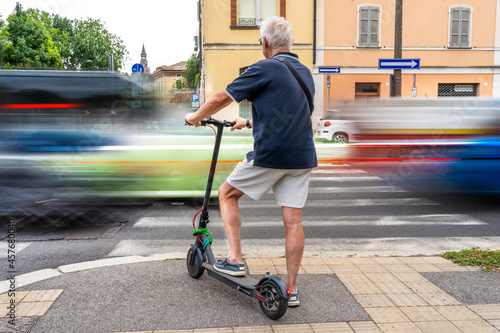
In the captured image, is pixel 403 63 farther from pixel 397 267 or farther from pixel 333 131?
pixel 397 267

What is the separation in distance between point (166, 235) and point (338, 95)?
67.3ft

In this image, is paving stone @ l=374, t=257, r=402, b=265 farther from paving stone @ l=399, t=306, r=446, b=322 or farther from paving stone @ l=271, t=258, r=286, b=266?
paving stone @ l=399, t=306, r=446, b=322

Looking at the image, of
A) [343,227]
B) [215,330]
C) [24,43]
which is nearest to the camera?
[215,330]

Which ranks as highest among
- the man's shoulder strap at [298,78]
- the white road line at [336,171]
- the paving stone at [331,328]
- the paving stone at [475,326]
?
the man's shoulder strap at [298,78]

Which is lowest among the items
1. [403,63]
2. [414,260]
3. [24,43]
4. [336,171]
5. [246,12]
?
[336,171]

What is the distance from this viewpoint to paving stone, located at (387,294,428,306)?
3.36m

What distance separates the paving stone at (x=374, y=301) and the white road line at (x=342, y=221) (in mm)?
2985

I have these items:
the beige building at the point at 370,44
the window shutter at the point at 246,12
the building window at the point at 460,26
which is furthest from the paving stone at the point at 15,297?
the building window at the point at 460,26

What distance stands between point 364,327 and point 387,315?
26cm

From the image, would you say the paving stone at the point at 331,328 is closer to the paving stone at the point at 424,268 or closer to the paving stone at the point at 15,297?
the paving stone at the point at 424,268

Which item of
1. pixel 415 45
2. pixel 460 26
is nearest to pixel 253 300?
pixel 415 45

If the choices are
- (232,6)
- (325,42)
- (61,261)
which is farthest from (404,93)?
(61,261)

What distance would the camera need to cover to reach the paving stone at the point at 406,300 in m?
3.36

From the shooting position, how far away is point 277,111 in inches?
123
